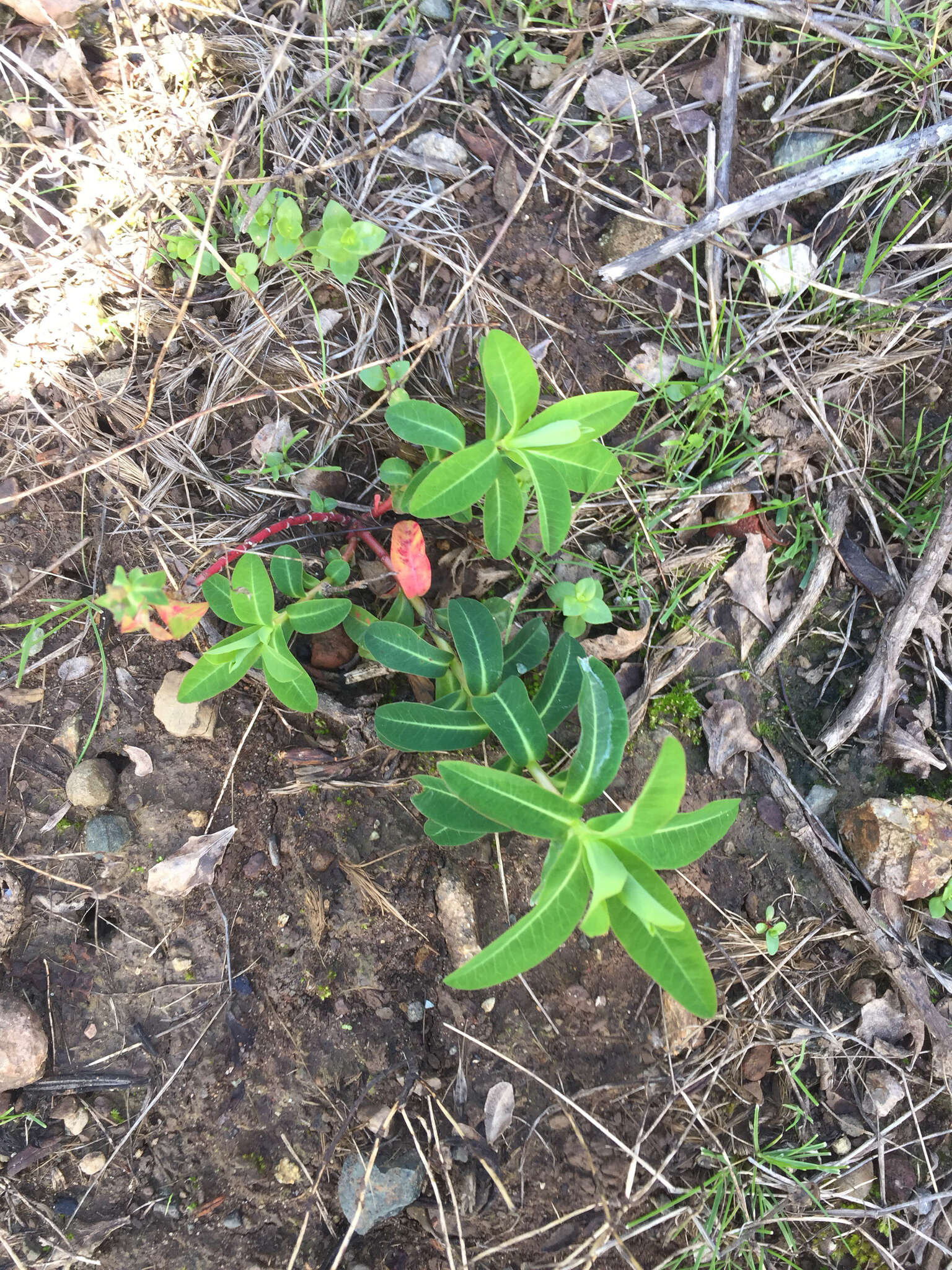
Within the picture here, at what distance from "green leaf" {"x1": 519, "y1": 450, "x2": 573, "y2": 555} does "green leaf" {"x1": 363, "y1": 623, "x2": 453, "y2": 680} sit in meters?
0.51

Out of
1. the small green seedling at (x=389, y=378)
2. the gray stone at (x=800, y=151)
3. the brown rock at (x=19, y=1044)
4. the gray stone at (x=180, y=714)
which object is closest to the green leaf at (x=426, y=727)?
the gray stone at (x=180, y=714)

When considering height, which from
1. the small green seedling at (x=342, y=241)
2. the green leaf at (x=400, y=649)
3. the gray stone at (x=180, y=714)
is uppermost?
the small green seedling at (x=342, y=241)

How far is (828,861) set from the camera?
2.93 m

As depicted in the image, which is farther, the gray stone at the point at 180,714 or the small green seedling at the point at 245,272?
the gray stone at the point at 180,714

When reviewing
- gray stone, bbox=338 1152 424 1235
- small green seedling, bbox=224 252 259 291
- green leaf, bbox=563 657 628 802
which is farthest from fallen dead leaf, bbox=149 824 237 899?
small green seedling, bbox=224 252 259 291

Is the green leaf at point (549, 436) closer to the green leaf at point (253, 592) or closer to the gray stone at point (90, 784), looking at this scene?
the green leaf at point (253, 592)

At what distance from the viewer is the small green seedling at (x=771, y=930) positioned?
9.28ft

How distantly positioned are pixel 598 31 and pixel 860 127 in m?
1.10

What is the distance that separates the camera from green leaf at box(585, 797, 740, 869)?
205 centimetres

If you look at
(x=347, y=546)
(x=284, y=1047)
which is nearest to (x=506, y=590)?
(x=347, y=546)

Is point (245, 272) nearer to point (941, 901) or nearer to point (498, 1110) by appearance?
point (498, 1110)

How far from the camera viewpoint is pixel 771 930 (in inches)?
112

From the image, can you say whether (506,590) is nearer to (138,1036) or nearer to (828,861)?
(828,861)

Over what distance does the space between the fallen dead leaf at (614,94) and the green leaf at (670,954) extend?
2722 millimetres
